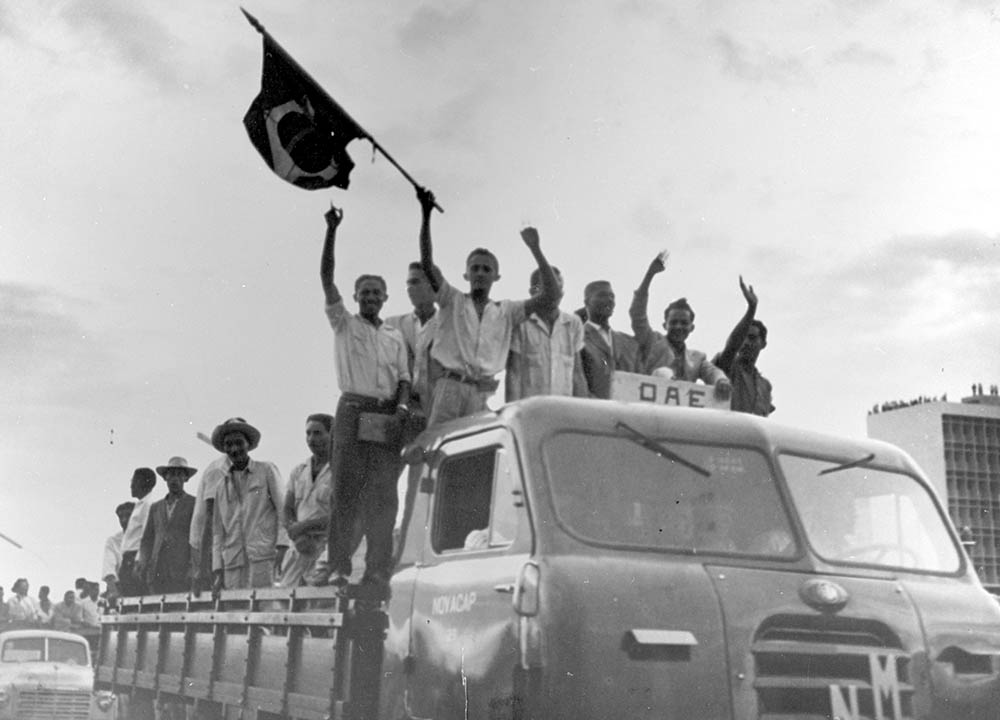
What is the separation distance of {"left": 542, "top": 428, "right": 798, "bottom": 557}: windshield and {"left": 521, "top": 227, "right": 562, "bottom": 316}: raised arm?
1591mm

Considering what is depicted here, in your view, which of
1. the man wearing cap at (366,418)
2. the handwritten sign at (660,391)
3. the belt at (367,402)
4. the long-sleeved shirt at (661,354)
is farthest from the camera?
the long-sleeved shirt at (661,354)

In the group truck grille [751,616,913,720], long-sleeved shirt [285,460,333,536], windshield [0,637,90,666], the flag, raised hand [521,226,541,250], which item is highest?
the flag

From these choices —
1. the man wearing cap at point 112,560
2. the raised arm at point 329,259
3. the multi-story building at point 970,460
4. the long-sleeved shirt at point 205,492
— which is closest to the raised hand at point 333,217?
the raised arm at point 329,259

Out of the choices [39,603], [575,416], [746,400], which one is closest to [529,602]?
[575,416]

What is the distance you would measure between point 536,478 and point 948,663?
1660 mm

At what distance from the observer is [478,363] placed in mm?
6109

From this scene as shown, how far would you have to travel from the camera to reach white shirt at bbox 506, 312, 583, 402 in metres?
6.41

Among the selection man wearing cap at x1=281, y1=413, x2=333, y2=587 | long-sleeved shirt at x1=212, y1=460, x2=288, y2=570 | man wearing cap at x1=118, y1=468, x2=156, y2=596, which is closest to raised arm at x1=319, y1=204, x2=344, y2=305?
man wearing cap at x1=281, y1=413, x2=333, y2=587

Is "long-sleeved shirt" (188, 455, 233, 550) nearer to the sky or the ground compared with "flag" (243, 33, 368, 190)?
nearer to the ground

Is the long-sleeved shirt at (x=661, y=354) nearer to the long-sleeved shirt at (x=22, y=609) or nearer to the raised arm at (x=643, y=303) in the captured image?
the raised arm at (x=643, y=303)

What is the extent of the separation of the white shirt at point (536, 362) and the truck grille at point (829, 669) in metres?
2.15

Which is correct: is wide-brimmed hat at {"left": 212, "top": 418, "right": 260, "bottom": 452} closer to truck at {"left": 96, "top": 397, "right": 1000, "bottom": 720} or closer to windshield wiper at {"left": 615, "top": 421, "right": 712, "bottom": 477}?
truck at {"left": 96, "top": 397, "right": 1000, "bottom": 720}

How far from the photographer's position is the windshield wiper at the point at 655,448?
4.99 metres

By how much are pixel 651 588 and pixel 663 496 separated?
1.63 ft
